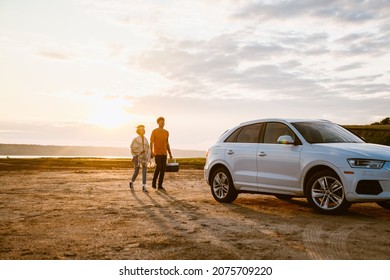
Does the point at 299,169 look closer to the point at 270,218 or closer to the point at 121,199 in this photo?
the point at 270,218

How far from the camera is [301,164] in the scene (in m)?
9.80

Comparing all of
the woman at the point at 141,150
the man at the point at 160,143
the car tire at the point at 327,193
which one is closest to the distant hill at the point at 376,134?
the man at the point at 160,143

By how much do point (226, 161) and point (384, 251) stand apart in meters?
5.54

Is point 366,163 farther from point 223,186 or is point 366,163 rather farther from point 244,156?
point 223,186

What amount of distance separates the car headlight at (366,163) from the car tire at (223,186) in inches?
124

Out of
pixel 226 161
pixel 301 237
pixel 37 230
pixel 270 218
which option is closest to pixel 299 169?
pixel 270 218

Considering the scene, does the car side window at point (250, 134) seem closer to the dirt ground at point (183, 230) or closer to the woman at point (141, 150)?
the dirt ground at point (183, 230)

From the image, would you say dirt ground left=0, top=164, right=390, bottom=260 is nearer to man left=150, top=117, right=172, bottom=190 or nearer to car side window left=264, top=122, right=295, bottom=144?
car side window left=264, top=122, right=295, bottom=144

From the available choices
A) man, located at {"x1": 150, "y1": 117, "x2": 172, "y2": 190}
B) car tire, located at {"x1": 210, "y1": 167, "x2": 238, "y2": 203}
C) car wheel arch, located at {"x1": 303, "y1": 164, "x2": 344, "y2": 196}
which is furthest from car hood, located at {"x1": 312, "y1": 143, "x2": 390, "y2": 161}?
man, located at {"x1": 150, "y1": 117, "x2": 172, "y2": 190}

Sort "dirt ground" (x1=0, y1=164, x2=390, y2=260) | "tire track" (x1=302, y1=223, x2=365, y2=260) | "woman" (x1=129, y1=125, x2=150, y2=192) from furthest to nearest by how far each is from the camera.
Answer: "woman" (x1=129, y1=125, x2=150, y2=192)
"dirt ground" (x1=0, y1=164, x2=390, y2=260)
"tire track" (x1=302, y1=223, x2=365, y2=260)

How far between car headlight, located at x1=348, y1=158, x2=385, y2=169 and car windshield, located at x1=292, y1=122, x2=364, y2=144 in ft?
3.52

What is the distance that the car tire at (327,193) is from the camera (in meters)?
9.29

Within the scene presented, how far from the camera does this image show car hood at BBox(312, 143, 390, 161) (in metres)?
8.97

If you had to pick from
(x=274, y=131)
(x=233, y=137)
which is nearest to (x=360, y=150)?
(x=274, y=131)
